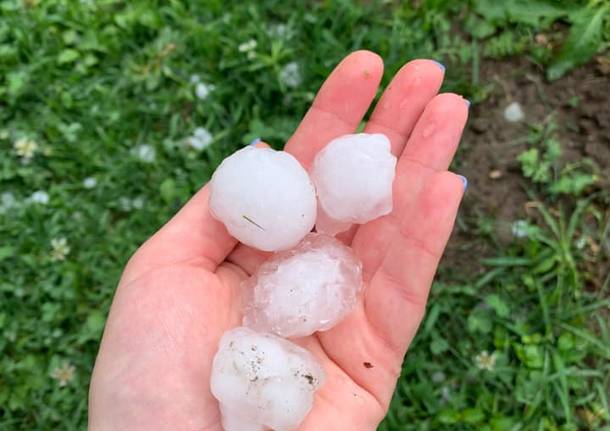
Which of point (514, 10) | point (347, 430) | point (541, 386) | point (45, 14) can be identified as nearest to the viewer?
point (347, 430)

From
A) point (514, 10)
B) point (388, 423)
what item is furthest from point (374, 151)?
point (514, 10)

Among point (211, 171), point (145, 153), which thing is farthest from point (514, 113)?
point (145, 153)

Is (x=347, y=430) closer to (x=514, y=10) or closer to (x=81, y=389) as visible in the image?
(x=81, y=389)

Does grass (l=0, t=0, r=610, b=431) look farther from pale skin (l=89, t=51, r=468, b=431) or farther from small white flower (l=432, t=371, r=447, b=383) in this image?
pale skin (l=89, t=51, r=468, b=431)

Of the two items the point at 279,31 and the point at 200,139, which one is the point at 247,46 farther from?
the point at 200,139

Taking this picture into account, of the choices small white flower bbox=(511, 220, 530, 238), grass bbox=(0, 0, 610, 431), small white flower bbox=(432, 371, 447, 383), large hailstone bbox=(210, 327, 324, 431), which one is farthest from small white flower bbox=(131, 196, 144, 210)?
small white flower bbox=(511, 220, 530, 238)

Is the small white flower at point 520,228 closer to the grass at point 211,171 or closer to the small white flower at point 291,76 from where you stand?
the grass at point 211,171
